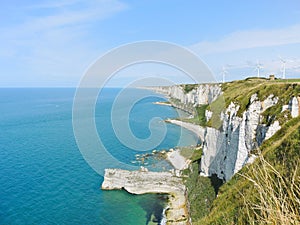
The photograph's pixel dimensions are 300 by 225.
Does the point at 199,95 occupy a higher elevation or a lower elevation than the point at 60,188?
higher

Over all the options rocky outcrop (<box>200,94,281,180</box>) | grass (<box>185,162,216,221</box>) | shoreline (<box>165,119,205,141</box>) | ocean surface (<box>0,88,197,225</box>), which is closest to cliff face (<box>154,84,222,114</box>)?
shoreline (<box>165,119,205,141</box>)

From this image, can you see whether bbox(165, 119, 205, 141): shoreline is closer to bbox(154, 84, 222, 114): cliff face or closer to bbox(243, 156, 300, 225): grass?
bbox(154, 84, 222, 114): cliff face

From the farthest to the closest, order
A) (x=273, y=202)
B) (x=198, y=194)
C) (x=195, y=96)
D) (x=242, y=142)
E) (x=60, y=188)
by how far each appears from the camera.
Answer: (x=195, y=96) < (x=60, y=188) < (x=198, y=194) < (x=242, y=142) < (x=273, y=202)

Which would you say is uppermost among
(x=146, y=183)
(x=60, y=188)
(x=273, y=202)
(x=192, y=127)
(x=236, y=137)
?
(x=273, y=202)

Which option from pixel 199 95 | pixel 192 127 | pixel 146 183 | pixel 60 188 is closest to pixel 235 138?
pixel 146 183

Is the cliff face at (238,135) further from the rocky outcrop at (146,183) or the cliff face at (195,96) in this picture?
the cliff face at (195,96)

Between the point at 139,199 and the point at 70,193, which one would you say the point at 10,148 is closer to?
the point at 70,193

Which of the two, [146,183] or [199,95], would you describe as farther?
[199,95]

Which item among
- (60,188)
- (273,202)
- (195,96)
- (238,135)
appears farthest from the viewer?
(195,96)

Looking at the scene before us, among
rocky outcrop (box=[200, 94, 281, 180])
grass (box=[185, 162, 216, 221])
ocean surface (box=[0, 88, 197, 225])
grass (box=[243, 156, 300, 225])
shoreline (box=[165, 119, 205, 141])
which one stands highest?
grass (box=[243, 156, 300, 225])

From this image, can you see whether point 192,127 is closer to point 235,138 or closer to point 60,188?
point 60,188
